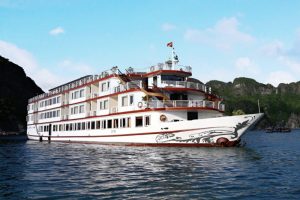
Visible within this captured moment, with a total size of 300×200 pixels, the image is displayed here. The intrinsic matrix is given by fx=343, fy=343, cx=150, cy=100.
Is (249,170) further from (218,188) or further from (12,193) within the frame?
(12,193)

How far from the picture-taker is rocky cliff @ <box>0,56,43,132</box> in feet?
412

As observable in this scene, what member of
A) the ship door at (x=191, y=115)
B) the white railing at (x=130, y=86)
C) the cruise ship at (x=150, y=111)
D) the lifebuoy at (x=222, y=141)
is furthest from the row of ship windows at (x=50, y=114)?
the lifebuoy at (x=222, y=141)

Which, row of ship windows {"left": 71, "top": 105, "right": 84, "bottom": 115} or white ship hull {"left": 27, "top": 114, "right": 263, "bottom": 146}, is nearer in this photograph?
white ship hull {"left": 27, "top": 114, "right": 263, "bottom": 146}

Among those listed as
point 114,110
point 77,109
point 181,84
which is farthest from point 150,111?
point 77,109

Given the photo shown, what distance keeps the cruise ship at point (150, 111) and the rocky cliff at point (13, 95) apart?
8369 centimetres

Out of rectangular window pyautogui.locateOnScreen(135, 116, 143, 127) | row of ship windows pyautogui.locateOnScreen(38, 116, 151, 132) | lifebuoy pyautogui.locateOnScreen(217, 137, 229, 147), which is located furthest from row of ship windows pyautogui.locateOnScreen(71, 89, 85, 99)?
lifebuoy pyautogui.locateOnScreen(217, 137, 229, 147)

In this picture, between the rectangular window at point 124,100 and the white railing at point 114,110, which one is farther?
the white railing at point 114,110

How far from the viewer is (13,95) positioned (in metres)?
148

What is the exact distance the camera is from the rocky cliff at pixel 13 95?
126m

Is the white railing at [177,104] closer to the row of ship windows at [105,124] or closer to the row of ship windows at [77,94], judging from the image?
the row of ship windows at [105,124]

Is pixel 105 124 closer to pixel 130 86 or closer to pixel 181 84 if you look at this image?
pixel 130 86

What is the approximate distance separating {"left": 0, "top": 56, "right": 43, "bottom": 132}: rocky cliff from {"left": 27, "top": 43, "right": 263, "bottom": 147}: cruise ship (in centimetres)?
8369

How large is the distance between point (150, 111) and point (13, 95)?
419 ft

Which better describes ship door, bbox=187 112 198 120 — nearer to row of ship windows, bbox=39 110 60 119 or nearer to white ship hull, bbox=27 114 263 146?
white ship hull, bbox=27 114 263 146
